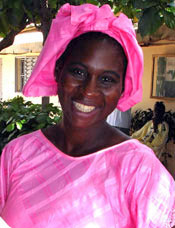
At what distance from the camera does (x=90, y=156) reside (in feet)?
4.33

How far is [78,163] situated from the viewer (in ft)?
4.33

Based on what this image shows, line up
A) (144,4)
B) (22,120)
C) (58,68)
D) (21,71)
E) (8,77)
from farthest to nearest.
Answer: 1. (8,77)
2. (21,71)
3. (22,120)
4. (144,4)
5. (58,68)

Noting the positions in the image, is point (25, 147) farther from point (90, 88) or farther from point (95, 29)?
point (95, 29)

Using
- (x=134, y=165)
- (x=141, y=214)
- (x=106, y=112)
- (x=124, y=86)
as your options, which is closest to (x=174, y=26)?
(x=124, y=86)

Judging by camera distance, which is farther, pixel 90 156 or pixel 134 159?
pixel 90 156

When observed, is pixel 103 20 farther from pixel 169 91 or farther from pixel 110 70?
pixel 169 91

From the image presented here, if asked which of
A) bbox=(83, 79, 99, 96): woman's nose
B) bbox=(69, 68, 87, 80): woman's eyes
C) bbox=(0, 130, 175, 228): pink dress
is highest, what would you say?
bbox=(69, 68, 87, 80): woman's eyes

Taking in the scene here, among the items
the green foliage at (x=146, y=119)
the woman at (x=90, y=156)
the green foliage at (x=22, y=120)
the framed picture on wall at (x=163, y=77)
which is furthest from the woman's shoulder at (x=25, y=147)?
the framed picture on wall at (x=163, y=77)

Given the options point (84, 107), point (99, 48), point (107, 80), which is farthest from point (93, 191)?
point (99, 48)

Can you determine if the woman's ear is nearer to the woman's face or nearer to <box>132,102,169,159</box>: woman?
the woman's face

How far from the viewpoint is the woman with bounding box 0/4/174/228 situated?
116cm

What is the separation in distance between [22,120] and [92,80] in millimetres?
1989

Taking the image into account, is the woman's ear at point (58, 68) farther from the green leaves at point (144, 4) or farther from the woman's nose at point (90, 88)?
the green leaves at point (144, 4)

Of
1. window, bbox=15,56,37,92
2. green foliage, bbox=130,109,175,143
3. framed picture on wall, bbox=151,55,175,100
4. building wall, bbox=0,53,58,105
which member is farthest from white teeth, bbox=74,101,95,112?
building wall, bbox=0,53,58,105
